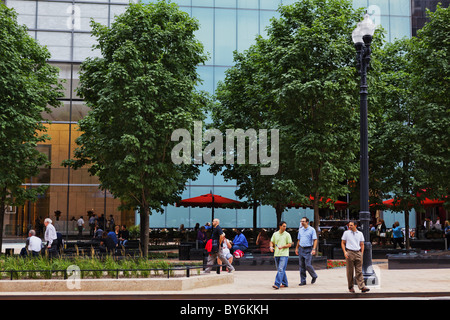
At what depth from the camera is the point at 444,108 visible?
2339 cm

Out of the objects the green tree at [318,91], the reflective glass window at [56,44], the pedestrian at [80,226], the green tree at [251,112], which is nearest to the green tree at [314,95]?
the green tree at [318,91]

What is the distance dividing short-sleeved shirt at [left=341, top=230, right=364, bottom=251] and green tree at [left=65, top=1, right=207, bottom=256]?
32.6 ft

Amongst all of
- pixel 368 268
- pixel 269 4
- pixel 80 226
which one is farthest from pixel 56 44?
pixel 368 268

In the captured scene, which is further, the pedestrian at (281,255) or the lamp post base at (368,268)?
the lamp post base at (368,268)

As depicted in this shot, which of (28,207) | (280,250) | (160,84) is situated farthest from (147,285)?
(28,207)

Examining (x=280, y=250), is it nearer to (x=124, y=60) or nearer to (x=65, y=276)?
(x=65, y=276)

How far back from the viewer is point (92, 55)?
3916 centimetres

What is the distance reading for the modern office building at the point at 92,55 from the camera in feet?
122

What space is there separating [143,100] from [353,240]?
11606 mm

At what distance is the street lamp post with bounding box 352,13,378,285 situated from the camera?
45.8 feet

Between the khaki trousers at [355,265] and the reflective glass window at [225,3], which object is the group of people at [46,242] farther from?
the reflective glass window at [225,3]

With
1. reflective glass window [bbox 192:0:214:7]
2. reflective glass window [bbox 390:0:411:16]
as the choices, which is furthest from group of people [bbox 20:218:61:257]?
reflective glass window [bbox 390:0:411:16]

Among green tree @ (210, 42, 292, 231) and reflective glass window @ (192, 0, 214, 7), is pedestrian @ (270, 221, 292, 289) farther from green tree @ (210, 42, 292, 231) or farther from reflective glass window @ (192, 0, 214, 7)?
reflective glass window @ (192, 0, 214, 7)

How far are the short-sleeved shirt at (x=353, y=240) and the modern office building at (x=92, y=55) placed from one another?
87.5ft
